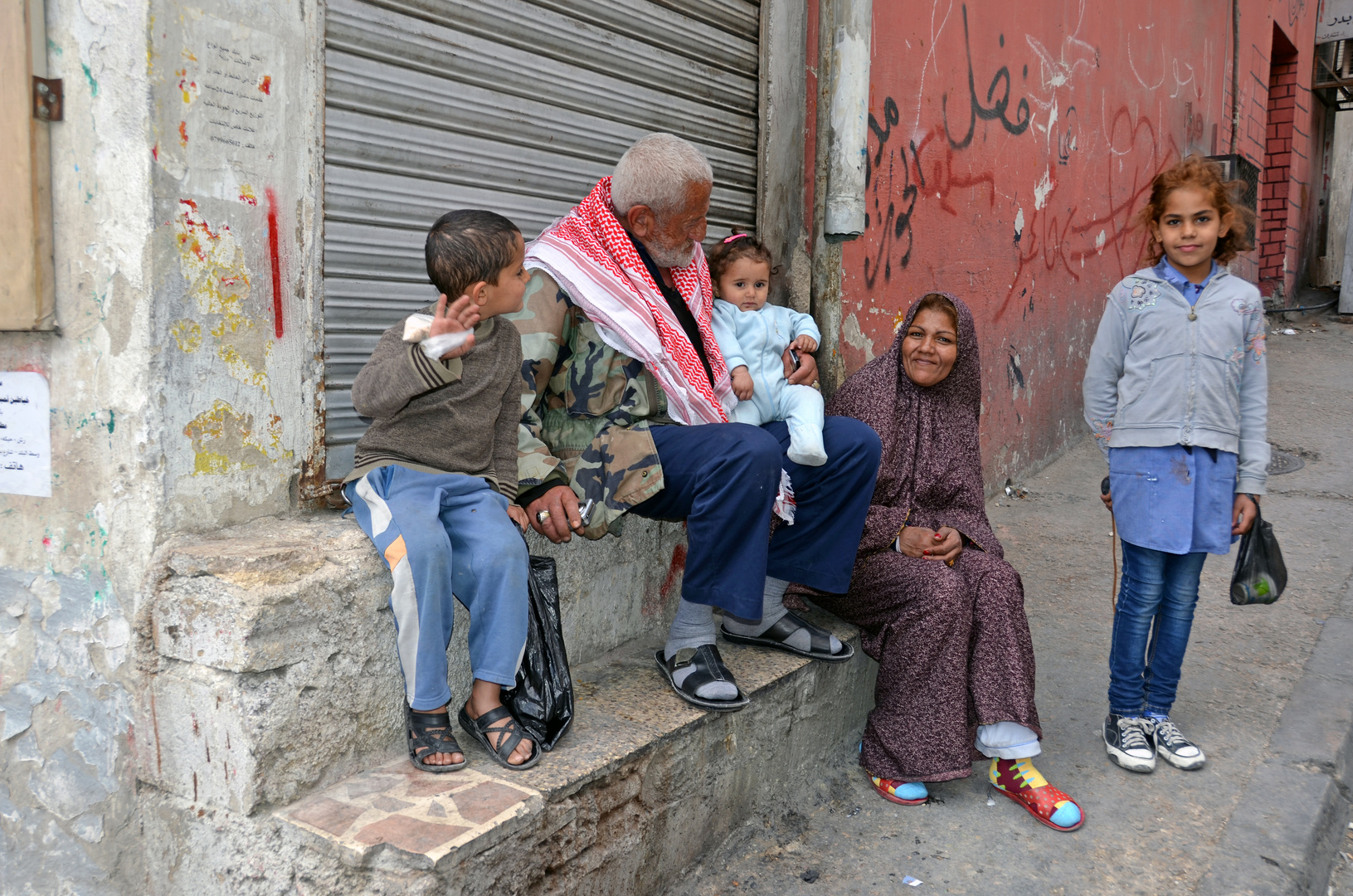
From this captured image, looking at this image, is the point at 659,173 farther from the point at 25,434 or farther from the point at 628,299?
the point at 25,434

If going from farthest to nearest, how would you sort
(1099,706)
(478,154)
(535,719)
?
(1099,706), (478,154), (535,719)

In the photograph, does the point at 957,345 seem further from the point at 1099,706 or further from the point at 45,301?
the point at 45,301

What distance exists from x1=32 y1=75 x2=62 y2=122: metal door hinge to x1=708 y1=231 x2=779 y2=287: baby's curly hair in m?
1.75

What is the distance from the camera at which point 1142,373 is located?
281 centimetres

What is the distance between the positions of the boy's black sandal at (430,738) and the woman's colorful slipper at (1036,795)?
150 cm

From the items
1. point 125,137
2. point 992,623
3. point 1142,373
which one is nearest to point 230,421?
point 125,137

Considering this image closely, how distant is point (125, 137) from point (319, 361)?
591 mm

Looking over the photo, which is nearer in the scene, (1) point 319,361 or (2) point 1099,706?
(1) point 319,361

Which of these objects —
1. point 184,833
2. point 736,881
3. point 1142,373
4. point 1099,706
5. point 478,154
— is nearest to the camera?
point 184,833

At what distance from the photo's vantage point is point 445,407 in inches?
81.7

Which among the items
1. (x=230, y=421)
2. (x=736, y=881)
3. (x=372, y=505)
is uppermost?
(x=230, y=421)

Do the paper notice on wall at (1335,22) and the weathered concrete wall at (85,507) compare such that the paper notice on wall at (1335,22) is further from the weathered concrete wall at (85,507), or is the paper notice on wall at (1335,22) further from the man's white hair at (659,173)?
the weathered concrete wall at (85,507)

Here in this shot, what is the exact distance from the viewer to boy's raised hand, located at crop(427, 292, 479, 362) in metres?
1.91

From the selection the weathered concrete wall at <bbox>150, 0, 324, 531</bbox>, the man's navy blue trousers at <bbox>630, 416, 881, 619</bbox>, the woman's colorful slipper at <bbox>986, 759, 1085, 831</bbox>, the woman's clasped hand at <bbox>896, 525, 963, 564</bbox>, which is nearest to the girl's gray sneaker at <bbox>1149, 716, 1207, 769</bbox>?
the woman's colorful slipper at <bbox>986, 759, 1085, 831</bbox>
